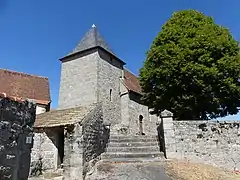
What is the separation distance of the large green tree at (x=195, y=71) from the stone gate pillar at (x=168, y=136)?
2.73 meters

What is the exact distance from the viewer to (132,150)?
11.2 meters

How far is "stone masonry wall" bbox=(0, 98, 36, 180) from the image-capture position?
3.66m

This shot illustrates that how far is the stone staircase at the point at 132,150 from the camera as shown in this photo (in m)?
10.4

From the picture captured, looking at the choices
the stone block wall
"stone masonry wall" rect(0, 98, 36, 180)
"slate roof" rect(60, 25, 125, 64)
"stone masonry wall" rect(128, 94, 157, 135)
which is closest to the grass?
the stone block wall

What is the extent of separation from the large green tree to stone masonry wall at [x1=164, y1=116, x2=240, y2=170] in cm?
261

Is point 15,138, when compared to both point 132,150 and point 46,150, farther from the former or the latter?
point 132,150

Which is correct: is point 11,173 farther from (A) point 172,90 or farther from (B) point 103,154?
(A) point 172,90

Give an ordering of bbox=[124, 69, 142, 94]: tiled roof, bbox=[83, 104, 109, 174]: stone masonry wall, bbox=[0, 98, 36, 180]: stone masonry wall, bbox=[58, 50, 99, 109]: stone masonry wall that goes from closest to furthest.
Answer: bbox=[0, 98, 36, 180]: stone masonry wall
bbox=[83, 104, 109, 174]: stone masonry wall
bbox=[58, 50, 99, 109]: stone masonry wall
bbox=[124, 69, 142, 94]: tiled roof

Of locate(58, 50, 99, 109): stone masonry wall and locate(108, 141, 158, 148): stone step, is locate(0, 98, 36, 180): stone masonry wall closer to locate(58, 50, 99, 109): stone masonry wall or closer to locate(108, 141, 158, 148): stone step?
locate(108, 141, 158, 148): stone step

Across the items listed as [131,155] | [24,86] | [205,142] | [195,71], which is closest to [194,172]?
[205,142]

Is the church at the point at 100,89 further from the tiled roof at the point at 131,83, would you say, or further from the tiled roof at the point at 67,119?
the tiled roof at the point at 67,119

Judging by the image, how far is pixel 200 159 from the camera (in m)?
9.81

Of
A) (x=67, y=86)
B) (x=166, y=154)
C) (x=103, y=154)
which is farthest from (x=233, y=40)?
(x=67, y=86)

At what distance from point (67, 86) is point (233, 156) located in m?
14.9
